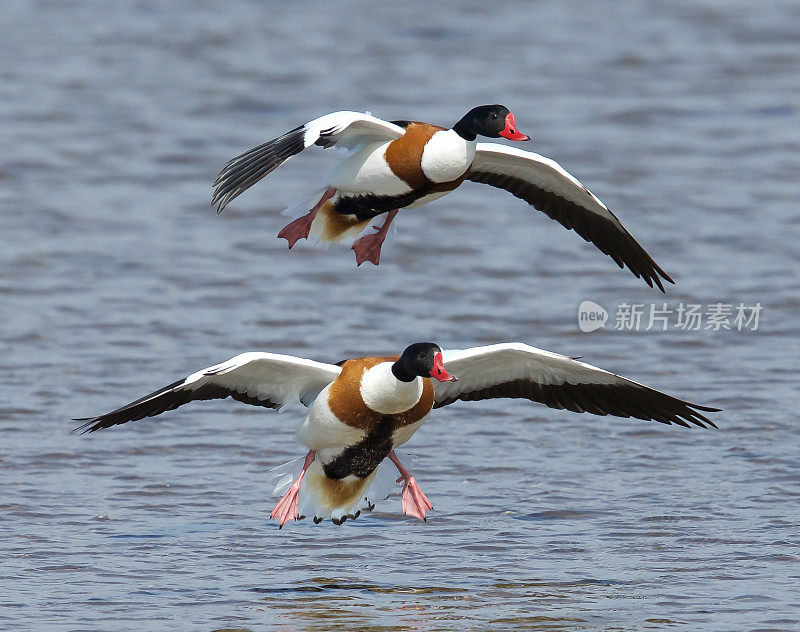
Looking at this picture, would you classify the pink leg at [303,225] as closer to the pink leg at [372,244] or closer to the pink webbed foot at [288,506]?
the pink leg at [372,244]

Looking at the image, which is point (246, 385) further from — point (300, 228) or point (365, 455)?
point (300, 228)

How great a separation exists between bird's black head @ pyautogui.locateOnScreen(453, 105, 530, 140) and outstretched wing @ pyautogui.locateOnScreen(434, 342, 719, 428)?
1103mm

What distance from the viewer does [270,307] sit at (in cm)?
1284

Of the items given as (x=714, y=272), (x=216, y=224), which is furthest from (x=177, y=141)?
(x=714, y=272)

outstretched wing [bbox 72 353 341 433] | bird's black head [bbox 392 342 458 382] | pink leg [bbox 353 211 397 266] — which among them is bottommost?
outstretched wing [bbox 72 353 341 433]

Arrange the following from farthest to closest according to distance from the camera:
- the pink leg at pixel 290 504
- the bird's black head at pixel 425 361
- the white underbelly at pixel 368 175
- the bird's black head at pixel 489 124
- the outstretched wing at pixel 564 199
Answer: the outstretched wing at pixel 564 199 < the white underbelly at pixel 368 175 < the pink leg at pixel 290 504 < the bird's black head at pixel 489 124 < the bird's black head at pixel 425 361

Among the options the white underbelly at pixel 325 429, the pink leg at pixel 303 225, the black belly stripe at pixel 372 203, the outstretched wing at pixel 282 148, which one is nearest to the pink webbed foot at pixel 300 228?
the pink leg at pixel 303 225

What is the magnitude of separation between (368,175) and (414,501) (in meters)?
1.67

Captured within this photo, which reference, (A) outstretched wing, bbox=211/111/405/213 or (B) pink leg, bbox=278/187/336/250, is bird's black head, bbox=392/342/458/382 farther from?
(B) pink leg, bbox=278/187/336/250

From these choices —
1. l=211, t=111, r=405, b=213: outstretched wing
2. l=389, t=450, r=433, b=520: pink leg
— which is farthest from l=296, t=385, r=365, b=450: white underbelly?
l=211, t=111, r=405, b=213: outstretched wing

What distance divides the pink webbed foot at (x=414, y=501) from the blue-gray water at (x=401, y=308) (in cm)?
17

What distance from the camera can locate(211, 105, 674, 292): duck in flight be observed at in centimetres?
775

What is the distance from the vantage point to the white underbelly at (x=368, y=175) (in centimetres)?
812

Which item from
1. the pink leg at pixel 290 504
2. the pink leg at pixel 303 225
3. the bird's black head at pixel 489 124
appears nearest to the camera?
the bird's black head at pixel 489 124
